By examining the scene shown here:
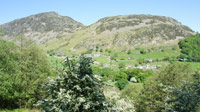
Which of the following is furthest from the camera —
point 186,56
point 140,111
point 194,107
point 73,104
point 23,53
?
point 186,56

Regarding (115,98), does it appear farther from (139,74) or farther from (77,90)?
(139,74)

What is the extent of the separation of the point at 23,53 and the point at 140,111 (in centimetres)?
2624

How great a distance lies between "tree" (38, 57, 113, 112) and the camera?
7883 mm

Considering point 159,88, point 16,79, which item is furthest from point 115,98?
point 159,88

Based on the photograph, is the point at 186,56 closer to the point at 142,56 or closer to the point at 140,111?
the point at 142,56

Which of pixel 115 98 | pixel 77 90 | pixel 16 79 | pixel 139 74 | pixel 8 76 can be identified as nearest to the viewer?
pixel 77 90

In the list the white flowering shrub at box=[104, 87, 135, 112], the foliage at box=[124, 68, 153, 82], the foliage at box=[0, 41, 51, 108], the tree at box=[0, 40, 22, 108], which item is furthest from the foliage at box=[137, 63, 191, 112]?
the foliage at box=[124, 68, 153, 82]

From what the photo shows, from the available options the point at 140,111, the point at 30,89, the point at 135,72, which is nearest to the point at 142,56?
the point at 135,72

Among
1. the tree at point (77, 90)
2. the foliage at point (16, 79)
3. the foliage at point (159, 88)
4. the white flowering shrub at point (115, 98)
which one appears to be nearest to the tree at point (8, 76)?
the foliage at point (16, 79)

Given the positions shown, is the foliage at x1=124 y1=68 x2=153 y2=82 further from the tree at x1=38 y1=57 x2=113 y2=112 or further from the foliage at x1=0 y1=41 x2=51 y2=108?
the tree at x1=38 y1=57 x2=113 y2=112

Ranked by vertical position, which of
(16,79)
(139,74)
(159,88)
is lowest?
(139,74)

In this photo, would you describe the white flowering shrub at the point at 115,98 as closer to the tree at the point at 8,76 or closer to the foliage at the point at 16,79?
the foliage at the point at 16,79

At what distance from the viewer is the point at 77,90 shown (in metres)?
8.46

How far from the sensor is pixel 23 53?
28.4 m
